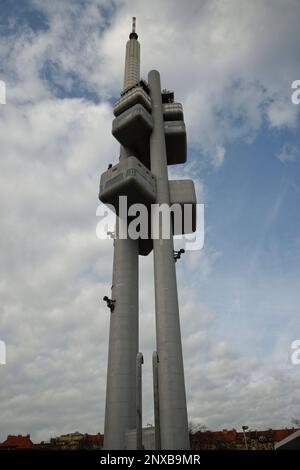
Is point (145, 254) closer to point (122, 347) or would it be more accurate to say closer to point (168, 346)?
point (122, 347)

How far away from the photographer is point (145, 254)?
4125 cm

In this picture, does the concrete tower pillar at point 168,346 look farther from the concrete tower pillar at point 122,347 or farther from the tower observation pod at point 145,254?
the concrete tower pillar at point 122,347

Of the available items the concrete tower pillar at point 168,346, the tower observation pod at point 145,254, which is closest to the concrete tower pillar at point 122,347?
the tower observation pod at point 145,254

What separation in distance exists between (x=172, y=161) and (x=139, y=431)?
32.2 metres

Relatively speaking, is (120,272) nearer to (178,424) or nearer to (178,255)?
(178,255)

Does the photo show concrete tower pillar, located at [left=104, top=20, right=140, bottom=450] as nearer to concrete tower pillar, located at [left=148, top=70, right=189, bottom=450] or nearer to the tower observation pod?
the tower observation pod

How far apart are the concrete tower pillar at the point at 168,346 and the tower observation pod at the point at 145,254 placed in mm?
60

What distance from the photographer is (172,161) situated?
150 ft

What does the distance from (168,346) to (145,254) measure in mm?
14888

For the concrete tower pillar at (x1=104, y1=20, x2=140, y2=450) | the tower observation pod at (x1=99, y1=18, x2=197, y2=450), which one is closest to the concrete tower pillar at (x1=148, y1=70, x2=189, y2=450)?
the tower observation pod at (x1=99, y1=18, x2=197, y2=450)

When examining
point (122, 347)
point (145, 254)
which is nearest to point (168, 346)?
point (122, 347)

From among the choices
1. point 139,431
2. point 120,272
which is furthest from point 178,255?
point 139,431

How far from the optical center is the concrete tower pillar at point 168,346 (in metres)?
25.5

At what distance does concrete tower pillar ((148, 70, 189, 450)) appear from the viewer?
2545 centimetres
